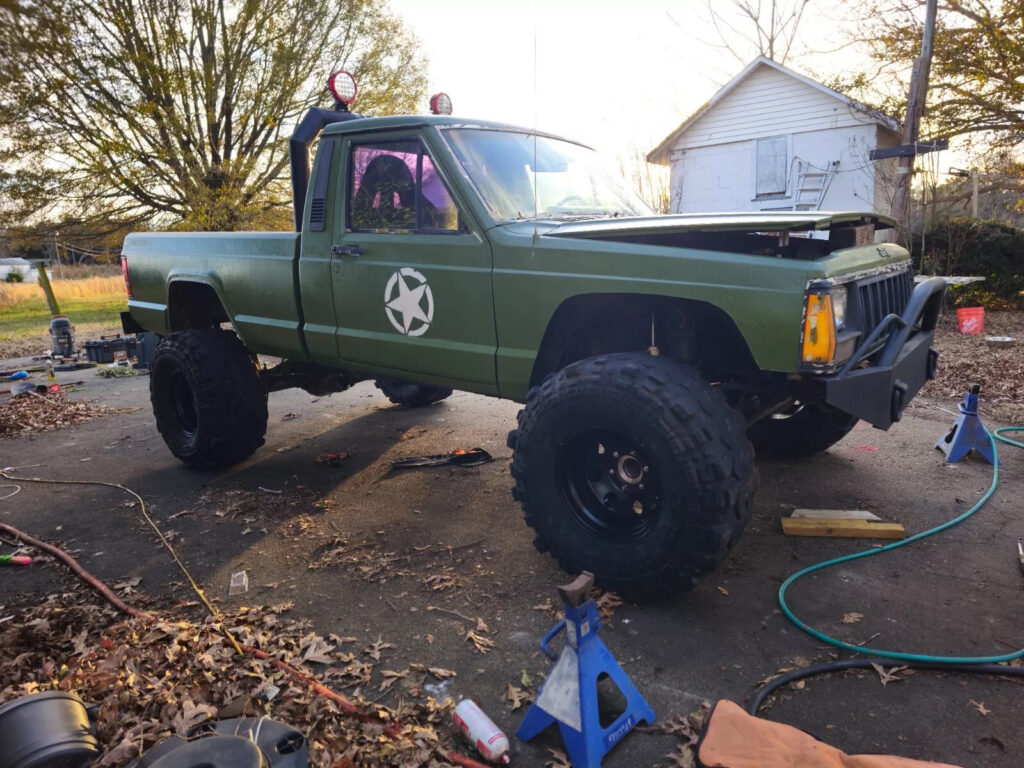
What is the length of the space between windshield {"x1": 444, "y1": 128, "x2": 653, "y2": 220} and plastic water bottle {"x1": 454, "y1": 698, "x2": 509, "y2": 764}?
227cm

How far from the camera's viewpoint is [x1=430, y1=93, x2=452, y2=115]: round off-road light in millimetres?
4406

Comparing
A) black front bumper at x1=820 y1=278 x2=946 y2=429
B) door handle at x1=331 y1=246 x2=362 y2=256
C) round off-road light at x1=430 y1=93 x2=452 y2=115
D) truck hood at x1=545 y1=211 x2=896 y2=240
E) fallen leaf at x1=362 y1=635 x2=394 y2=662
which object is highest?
round off-road light at x1=430 y1=93 x2=452 y2=115

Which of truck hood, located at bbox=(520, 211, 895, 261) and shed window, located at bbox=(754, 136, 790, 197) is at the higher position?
shed window, located at bbox=(754, 136, 790, 197)

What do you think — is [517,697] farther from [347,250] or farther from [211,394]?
[211,394]

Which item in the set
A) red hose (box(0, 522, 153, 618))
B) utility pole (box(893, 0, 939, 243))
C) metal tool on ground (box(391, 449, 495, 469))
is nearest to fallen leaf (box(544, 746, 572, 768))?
red hose (box(0, 522, 153, 618))

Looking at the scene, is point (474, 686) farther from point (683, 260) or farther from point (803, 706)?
point (683, 260)

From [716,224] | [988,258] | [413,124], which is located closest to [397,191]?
[413,124]

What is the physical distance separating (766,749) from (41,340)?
1568 centimetres

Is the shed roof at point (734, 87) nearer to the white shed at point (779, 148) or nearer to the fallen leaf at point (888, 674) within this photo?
the white shed at point (779, 148)

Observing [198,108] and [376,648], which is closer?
[376,648]

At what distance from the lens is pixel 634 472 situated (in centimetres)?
305

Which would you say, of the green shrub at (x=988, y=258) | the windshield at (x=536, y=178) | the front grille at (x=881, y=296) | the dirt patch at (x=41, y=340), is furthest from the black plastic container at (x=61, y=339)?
the green shrub at (x=988, y=258)

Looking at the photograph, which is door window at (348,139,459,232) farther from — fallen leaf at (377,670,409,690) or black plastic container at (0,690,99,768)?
black plastic container at (0,690,99,768)

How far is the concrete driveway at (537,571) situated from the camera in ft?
7.84
